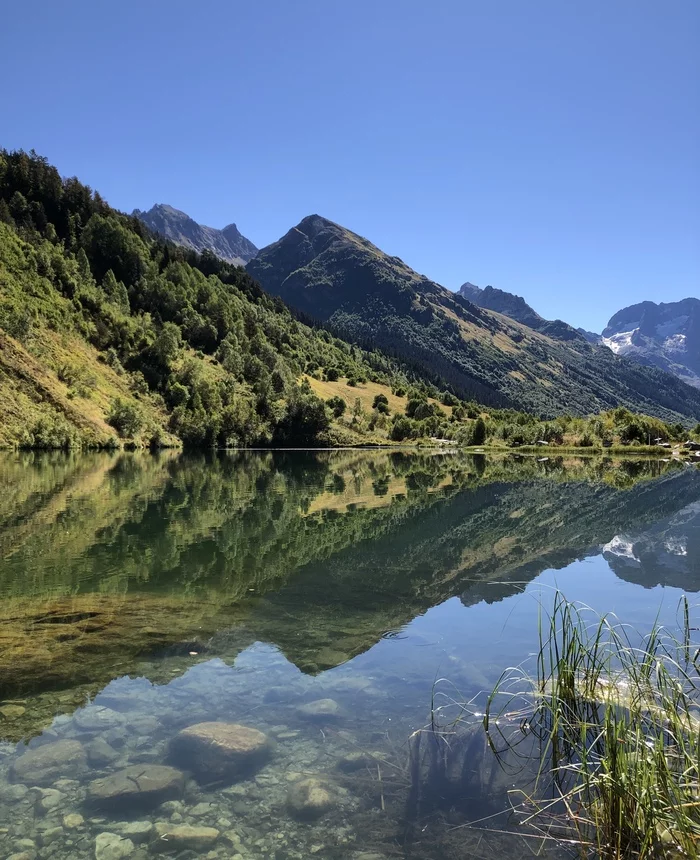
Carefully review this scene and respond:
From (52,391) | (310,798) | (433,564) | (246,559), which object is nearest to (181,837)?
(310,798)

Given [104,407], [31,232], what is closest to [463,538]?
[104,407]

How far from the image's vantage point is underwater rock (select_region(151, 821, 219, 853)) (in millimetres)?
5887

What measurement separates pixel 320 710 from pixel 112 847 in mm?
3789

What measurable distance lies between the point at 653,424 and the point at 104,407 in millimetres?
106514

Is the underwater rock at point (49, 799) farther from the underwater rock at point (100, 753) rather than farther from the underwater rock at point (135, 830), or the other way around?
the underwater rock at point (135, 830)

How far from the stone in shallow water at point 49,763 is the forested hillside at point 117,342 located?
73669mm

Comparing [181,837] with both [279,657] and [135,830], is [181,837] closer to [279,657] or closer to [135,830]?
[135,830]

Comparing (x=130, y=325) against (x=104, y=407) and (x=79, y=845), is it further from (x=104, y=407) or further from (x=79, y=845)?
(x=79, y=845)

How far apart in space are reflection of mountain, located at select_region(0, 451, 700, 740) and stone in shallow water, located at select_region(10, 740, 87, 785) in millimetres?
1344

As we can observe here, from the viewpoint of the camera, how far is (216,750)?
771cm

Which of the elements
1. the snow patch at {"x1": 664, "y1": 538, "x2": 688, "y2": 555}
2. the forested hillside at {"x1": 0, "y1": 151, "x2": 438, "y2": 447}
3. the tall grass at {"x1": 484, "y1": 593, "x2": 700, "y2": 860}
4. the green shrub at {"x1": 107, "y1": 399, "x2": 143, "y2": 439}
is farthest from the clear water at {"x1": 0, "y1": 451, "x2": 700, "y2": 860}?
the green shrub at {"x1": 107, "y1": 399, "x2": 143, "y2": 439}

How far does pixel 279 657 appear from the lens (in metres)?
11.2

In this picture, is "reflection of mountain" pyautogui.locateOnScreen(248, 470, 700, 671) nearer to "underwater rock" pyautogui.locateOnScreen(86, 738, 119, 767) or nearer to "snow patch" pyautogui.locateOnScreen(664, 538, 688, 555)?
"snow patch" pyautogui.locateOnScreen(664, 538, 688, 555)

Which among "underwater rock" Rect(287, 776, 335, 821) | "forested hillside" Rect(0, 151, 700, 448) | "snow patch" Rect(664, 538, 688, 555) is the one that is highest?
"forested hillside" Rect(0, 151, 700, 448)
